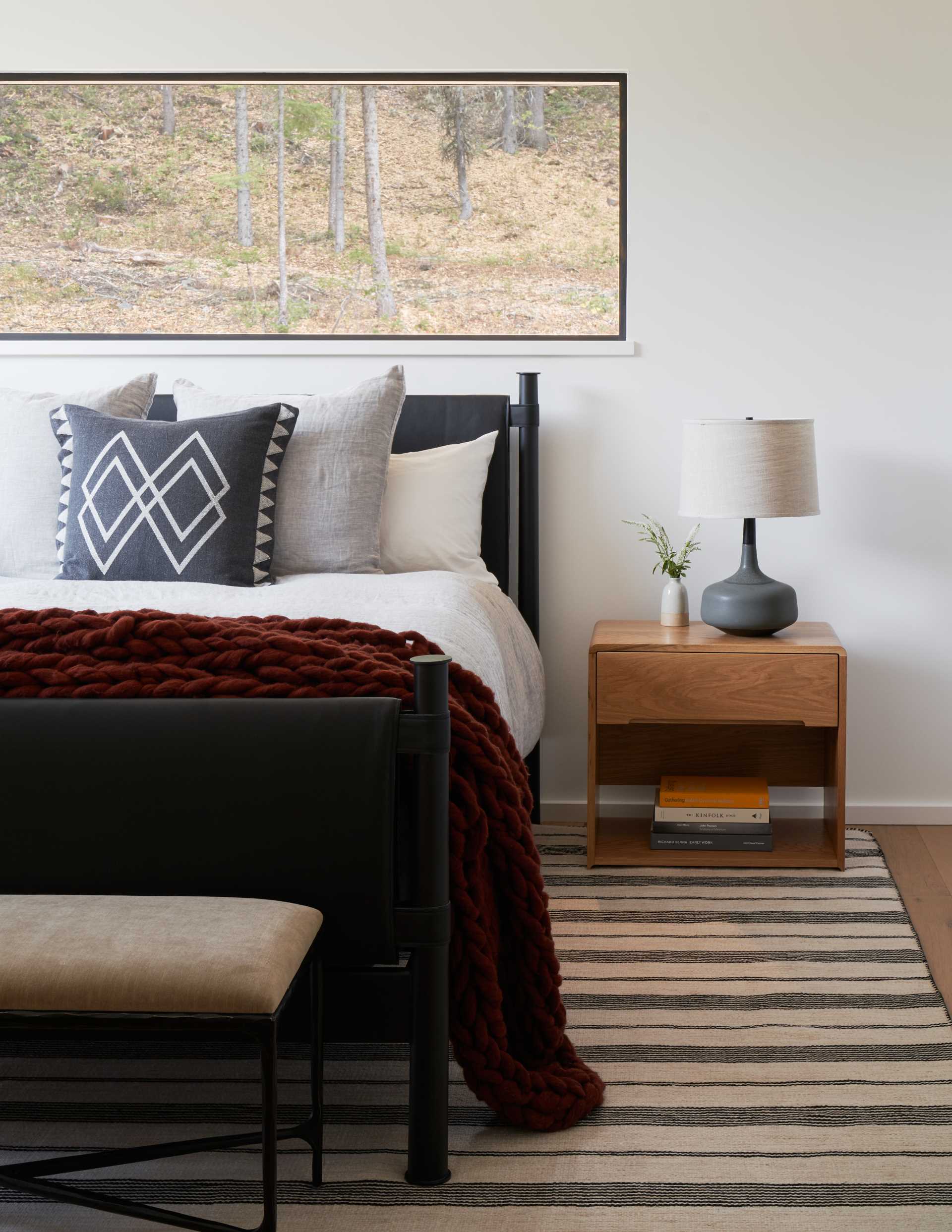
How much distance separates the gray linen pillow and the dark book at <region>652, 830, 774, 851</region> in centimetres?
96

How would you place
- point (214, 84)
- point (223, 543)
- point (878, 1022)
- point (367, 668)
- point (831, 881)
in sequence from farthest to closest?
point (214, 84) < point (831, 881) < point (223, 543) < point (878, 1022) < point (367, 668)

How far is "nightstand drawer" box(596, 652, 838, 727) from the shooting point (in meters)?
2.66

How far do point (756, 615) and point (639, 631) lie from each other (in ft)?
0.94

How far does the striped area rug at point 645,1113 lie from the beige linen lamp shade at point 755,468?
3.17ft

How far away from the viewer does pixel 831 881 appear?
8.67ft

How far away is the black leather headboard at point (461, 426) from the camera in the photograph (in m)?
3.01

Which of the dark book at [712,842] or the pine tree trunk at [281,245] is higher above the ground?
the pine tree trunk at [281,245]

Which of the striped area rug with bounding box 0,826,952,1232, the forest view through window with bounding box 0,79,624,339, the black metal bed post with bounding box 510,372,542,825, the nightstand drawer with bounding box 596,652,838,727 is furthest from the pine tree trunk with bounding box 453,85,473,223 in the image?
the striped area rug with bounding box 0,826,952,1232

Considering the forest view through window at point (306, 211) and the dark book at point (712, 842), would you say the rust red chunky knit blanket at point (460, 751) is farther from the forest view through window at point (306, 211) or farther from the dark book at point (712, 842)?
the forest view through window at point (306, 211)

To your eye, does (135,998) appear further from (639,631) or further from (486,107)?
(486,107)

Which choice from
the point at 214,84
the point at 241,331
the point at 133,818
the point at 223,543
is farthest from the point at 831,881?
the point at 214,84

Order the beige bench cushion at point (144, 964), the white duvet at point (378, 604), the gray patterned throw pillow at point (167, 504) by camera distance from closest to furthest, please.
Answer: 1. the beige bench cushion at point (144, 964)
2. the white duvet at point (378, 604)
3. the gray patterned throw pillow at point (167, 504)

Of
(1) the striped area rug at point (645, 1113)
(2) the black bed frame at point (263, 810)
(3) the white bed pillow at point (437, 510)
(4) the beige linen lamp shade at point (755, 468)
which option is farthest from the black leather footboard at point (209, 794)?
(4) the beige linen lamp shade at point (755, 468)

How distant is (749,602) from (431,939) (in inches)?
60.4
